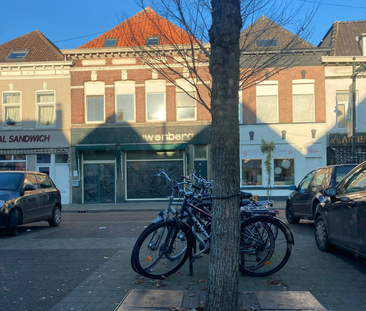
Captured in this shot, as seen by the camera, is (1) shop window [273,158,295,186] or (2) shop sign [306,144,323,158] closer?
(2) shop sign [306,144,323,158]

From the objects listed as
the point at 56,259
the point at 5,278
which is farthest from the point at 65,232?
the point at 5,278

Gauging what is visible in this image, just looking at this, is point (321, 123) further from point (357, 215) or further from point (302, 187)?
point (357, 215)

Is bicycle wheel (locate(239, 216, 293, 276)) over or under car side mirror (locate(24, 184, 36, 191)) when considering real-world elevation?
under

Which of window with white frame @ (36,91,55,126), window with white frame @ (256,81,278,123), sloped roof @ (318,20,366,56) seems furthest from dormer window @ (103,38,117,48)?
sloped roof @ (318,20,366,56)

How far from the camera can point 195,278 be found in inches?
208

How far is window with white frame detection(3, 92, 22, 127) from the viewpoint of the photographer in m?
23.3

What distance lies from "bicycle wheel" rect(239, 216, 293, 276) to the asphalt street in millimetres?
162

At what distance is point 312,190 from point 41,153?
57.5ft

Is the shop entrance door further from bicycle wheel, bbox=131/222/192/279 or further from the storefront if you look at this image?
bicycle wheel, bbox=131/222/192/279

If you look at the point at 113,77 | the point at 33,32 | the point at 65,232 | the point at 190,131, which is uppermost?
the point at 33,32

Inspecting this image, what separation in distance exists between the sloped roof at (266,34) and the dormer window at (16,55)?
18339 mm

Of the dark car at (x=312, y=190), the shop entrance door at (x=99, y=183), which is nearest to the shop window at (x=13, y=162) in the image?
the shop entrance door at (x=99, y=183)

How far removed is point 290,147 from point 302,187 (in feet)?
38.9

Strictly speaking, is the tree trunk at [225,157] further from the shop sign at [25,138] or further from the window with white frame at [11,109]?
the window with white frame at [11,109]
